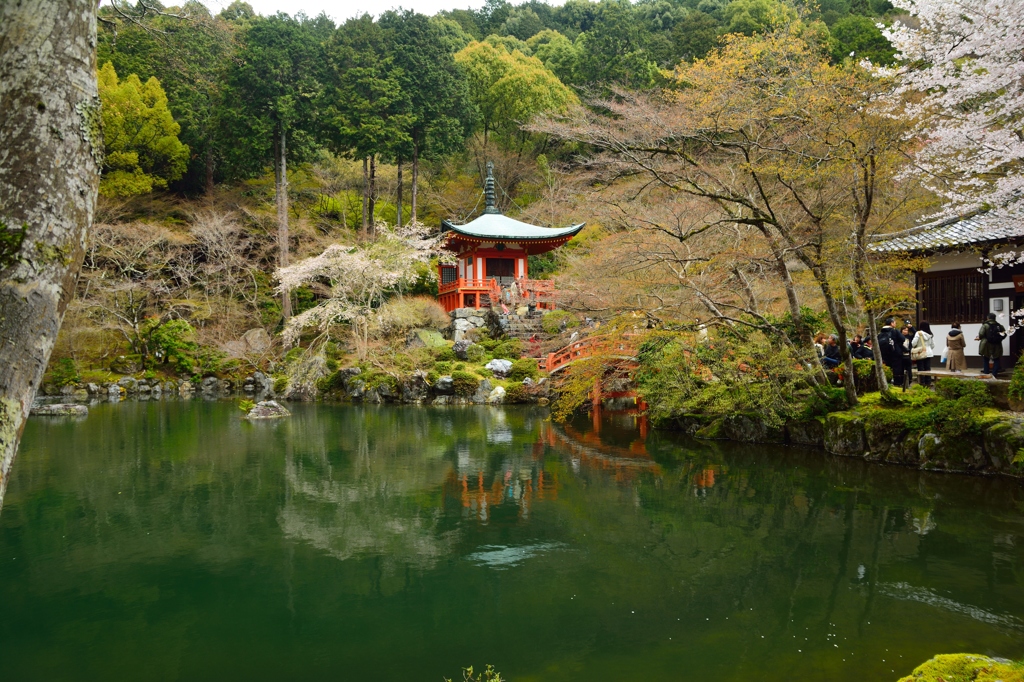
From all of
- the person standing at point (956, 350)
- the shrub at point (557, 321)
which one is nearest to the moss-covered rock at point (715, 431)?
the person standing at point (956, 350)

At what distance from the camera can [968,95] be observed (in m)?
7.61

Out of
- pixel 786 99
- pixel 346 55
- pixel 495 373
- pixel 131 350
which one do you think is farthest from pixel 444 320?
pixel 786 99

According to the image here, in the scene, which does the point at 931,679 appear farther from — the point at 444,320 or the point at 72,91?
the point at 444,320

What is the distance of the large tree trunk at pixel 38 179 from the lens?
1697 mm

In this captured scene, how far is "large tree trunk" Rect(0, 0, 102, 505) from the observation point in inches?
66.8

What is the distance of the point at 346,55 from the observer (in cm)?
2702

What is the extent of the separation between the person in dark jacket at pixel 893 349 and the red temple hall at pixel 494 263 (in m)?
11.8

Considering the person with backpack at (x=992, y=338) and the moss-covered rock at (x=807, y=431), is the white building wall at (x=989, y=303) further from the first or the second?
the moss-covered rock at (x=807, y=431)

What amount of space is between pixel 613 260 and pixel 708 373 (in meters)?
4.23

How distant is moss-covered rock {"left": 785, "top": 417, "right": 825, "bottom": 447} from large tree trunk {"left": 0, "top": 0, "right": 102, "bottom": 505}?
36.9ft

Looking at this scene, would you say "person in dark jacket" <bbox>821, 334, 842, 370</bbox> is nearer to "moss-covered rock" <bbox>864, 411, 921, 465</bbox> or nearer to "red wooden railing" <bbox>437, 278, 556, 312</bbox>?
"moss-covered rock" <bbox>864, 411, 921, 465</bbox>

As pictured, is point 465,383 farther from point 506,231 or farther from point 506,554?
point 506,554

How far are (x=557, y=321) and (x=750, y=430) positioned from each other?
949 cm

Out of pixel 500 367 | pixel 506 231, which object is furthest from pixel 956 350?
pixel 506 231
